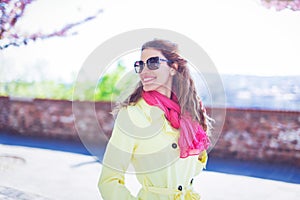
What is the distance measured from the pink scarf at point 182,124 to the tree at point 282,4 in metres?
2.76

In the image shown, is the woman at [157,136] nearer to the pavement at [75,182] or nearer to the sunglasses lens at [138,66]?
the sunglasses lens at [138,66]

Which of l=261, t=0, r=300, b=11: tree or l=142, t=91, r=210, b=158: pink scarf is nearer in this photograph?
l=142, t=91, r=210, b=158: pink scarf

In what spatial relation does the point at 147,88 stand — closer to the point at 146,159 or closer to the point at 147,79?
the point at 147,79

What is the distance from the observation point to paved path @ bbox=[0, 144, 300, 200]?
3.96 metres

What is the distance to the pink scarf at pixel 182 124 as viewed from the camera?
124cm

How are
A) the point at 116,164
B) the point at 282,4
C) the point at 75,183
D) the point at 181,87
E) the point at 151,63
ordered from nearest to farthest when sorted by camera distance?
the point at 116,164 < the point at 151,63 < the point at 181,87 < the point at 282,4 < the point at 75,183

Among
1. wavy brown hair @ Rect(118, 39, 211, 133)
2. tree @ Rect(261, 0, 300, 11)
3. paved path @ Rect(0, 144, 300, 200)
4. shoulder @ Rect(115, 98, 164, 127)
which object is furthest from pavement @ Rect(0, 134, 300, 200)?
shoulder @ Rect(115, 98, 164, 127)

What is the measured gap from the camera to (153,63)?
122cm

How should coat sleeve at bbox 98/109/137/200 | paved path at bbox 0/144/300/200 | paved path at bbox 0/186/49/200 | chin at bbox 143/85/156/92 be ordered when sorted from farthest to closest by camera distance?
paved path at bbox 0/144/300/200, paved path at bbox 0/186/49/200, chin at bbox 143/85/156/92, coat sleeve at bbox 98/109/137/200

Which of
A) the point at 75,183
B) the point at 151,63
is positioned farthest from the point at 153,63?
the point at 75,183

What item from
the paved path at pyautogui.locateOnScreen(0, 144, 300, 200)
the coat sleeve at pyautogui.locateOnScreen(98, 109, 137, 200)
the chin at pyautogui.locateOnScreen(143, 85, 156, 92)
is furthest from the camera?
the paved path at pyautogui.locateOnScreen(0, 144, 300, 200)

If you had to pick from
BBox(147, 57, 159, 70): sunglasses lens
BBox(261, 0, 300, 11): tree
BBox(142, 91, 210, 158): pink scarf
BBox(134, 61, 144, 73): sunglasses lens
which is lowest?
BBox(142, 91, 210, 158): pink scarf

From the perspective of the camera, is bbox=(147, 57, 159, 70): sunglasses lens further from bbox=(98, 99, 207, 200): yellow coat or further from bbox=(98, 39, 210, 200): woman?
bbox=(98, 99, 207, 200): yellow coat

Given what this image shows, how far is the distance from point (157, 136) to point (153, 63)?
0.78ft
